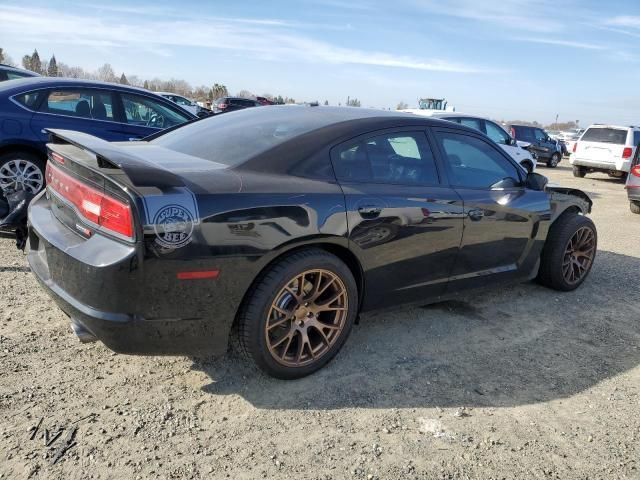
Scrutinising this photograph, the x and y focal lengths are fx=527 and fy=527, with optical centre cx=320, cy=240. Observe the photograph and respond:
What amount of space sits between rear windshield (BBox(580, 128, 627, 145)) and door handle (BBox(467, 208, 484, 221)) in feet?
44.8

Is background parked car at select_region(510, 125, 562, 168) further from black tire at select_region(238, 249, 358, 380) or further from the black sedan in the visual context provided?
black tire at select_region(238, 249, 358, 380)

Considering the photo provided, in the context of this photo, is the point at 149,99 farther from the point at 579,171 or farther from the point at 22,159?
the point at 579,171

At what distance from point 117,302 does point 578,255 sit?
4151 mm

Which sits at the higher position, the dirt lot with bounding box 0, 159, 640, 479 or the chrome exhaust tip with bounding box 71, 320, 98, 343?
the chrome exhaust tip with bounding box 71, 320, 98, 343

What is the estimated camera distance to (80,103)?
5980 millimetres

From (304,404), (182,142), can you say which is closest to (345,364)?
(304,404)

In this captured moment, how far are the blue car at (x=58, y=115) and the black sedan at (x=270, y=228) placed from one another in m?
2.38

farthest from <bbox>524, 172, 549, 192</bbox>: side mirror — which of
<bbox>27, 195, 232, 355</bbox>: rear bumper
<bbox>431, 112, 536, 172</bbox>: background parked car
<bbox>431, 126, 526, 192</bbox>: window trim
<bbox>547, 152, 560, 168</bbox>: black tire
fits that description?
<bbox>547, 152, 560, 168</bbox>: black tire

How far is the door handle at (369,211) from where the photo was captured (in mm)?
3055

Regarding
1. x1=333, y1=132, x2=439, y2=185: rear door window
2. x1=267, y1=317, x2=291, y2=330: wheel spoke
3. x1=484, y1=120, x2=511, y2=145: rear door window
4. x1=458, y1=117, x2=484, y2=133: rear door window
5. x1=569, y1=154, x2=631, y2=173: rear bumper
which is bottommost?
x1=267, y1=317, x2=291, y2=330: wheel spoke

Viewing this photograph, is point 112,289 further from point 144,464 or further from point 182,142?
point 182,142

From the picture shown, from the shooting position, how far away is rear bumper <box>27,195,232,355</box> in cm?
236

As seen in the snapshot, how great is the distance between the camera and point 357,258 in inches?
122

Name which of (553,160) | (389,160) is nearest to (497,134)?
(389,160)
